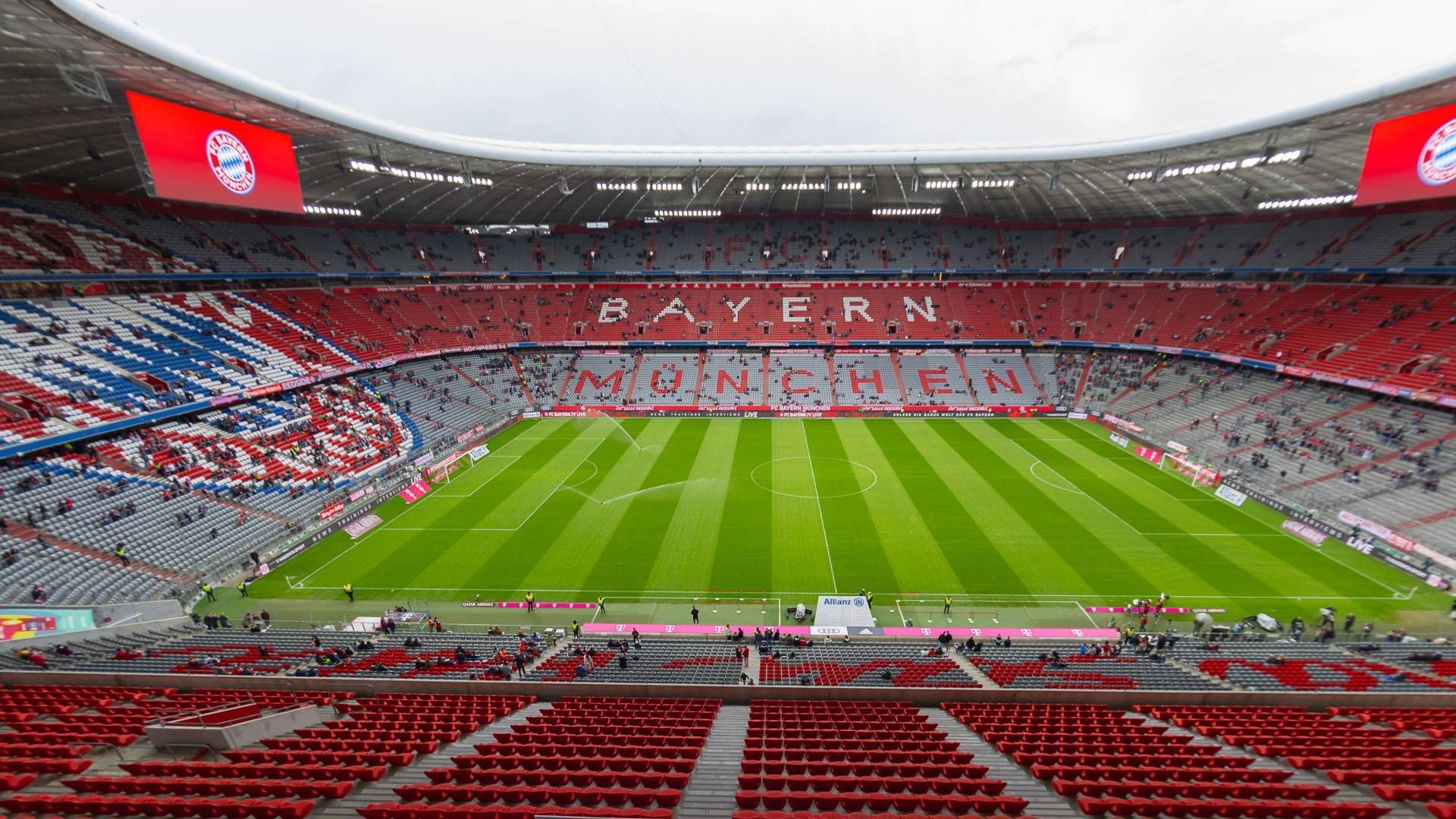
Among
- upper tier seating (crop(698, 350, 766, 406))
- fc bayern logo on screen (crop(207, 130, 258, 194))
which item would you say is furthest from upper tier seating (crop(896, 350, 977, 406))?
fc bayern logo on screen (crop(207, 130, 258, 194))

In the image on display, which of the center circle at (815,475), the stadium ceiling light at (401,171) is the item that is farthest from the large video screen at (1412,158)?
the stadium ceiling light at (401,171)

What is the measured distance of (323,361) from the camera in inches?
1507

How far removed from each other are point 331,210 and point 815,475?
4085cm

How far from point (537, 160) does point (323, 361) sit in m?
20.4

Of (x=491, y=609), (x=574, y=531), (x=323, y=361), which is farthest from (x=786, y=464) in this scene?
(x=323, y=361)

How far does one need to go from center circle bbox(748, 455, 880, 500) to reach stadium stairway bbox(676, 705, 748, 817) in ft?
64.0

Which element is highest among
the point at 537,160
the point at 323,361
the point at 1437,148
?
the point at 537,160

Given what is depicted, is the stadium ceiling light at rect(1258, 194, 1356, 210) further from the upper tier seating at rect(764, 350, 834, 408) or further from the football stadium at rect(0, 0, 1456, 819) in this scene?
the upper tier seating at rect(764, 350, 834, 408)

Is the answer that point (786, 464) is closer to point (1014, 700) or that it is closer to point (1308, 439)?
point (1014, 700)

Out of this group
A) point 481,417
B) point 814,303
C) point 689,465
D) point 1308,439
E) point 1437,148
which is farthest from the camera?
point 814,303

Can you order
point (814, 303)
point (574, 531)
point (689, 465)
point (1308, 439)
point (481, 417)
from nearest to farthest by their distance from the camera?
1. point (574, 531)
2. point (1308, 439)
3. point (689, 465)
4. point (481, 417)
5. point (814, 303)

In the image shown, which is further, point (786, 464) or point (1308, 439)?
point (786, 464)

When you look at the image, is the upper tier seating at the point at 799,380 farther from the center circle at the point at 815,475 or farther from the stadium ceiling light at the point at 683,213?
the stadium ceiling light at the point at 683,213

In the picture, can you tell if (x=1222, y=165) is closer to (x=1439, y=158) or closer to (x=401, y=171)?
(x=1439, y=158)
